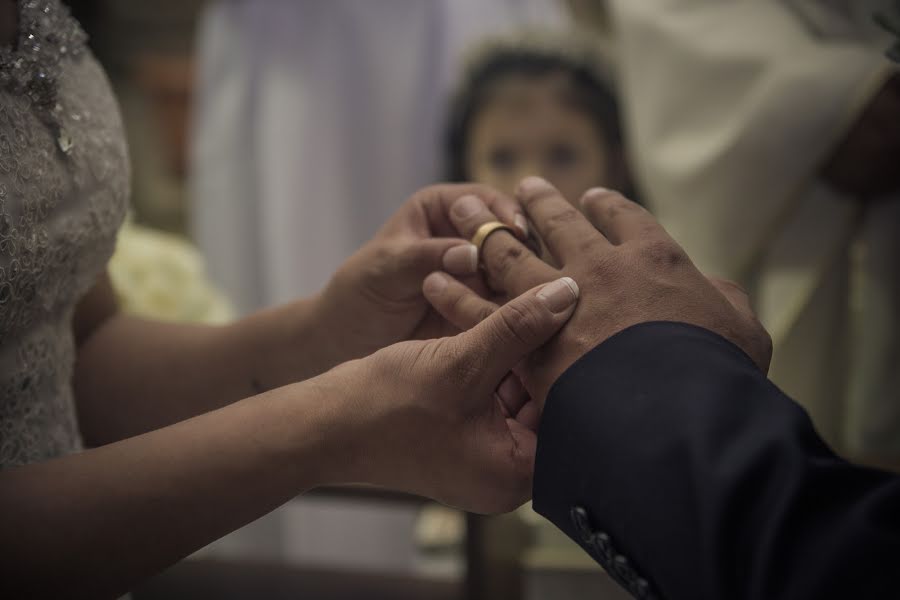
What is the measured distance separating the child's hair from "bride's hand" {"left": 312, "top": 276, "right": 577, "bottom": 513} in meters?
0.95

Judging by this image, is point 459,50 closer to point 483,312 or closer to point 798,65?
point 798,65

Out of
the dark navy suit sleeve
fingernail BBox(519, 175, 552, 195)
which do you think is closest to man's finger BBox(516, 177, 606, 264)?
fingernail BBox(519, 175, 552, 195)

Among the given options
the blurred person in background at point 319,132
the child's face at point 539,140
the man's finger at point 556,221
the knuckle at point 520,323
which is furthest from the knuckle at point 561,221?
the blurred person in background at point 319,132

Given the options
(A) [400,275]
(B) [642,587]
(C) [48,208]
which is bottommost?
(B) [642,587]

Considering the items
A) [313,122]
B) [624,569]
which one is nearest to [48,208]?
[624,569]

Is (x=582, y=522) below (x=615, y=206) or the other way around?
below

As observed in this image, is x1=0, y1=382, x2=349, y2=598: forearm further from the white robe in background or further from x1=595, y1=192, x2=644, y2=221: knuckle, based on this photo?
the white robe in background

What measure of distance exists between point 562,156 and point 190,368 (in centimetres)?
83

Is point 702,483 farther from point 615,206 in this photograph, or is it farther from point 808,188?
point 808,188

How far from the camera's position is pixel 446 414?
1.55 ft

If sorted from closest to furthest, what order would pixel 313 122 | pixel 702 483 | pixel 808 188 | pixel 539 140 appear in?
pixel 702 483
pixel 808 188
pixel 539 140
pixel 313 122

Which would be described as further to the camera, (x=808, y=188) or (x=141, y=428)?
(x=808, y=188)

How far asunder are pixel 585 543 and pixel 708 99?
64cm

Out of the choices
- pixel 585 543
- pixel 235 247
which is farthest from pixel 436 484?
pixel 235 247
